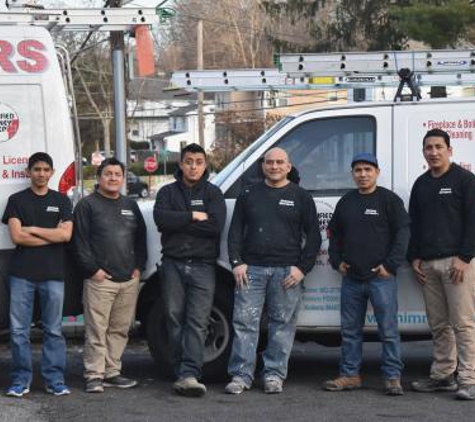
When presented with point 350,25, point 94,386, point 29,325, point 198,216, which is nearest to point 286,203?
point 198,216

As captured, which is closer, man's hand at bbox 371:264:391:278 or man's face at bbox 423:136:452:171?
man's face at bbox 423:136:452:171

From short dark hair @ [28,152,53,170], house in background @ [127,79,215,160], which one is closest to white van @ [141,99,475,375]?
short dark hair @ [28,152,53,170]

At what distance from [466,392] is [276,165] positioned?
220 cm

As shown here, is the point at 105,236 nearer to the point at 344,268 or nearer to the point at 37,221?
the point at 37,221

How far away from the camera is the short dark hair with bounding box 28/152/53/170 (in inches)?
298

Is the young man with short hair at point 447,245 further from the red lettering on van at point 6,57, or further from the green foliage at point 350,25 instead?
the green foliage at point 350,25

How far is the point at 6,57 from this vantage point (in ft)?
25.9

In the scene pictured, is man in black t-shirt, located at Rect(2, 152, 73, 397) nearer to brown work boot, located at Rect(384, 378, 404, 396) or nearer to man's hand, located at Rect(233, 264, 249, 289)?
man's hand, located at Rect(233, 264, 249, 289)

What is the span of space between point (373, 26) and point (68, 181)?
92.3 feet

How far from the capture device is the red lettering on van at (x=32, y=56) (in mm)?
7922

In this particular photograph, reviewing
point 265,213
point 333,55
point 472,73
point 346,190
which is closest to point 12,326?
point 265,213

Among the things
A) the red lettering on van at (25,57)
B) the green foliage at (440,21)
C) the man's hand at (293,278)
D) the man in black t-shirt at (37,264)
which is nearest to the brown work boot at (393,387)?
the man's hand at (293,278)

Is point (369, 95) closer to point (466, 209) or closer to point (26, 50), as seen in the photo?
point (466, 209)

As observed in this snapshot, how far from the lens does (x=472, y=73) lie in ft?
29.4
